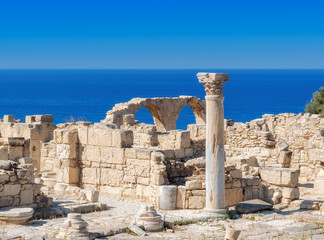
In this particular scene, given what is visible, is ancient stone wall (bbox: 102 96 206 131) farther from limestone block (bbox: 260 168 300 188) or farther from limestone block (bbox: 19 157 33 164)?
limestone block (bbox: 260 168 300 188)

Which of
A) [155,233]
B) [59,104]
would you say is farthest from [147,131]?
[59,104]

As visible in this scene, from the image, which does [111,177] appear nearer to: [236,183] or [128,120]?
[236,183]

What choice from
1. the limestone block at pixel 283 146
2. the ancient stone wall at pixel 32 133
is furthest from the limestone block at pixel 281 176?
the ancient stone wall at pixel 32 133

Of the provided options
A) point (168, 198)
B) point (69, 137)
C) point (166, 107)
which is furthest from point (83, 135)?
point (166, 107)

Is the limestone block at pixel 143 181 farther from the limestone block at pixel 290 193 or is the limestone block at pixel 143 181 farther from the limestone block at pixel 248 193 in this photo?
the limestone block at pixel 290 193

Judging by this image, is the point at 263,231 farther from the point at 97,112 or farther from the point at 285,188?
the point at 97,112

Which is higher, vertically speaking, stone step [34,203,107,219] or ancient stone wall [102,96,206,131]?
ancient stone wall [102,96,206,131]

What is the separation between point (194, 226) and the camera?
37.7 feet

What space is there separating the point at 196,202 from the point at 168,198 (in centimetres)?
56

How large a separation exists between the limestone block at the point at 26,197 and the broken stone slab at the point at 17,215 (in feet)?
2.22

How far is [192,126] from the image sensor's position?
1897 cm

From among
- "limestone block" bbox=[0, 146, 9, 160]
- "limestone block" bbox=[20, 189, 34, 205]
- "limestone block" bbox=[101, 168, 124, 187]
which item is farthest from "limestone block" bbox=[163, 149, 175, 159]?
"limestone block" bbox=[20, 189, 34, 205]

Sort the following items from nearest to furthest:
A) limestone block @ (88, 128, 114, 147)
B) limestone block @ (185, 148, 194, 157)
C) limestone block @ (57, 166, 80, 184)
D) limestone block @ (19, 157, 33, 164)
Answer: limestone block @ (19, 157, 33, 164)
limestone block @ (88, 128, 114, 147)
limestone block @ (57, 166, 80, 184)
limestone block @ (185, 148, 194, 157)

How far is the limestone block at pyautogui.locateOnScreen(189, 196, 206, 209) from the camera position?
12820 mm
